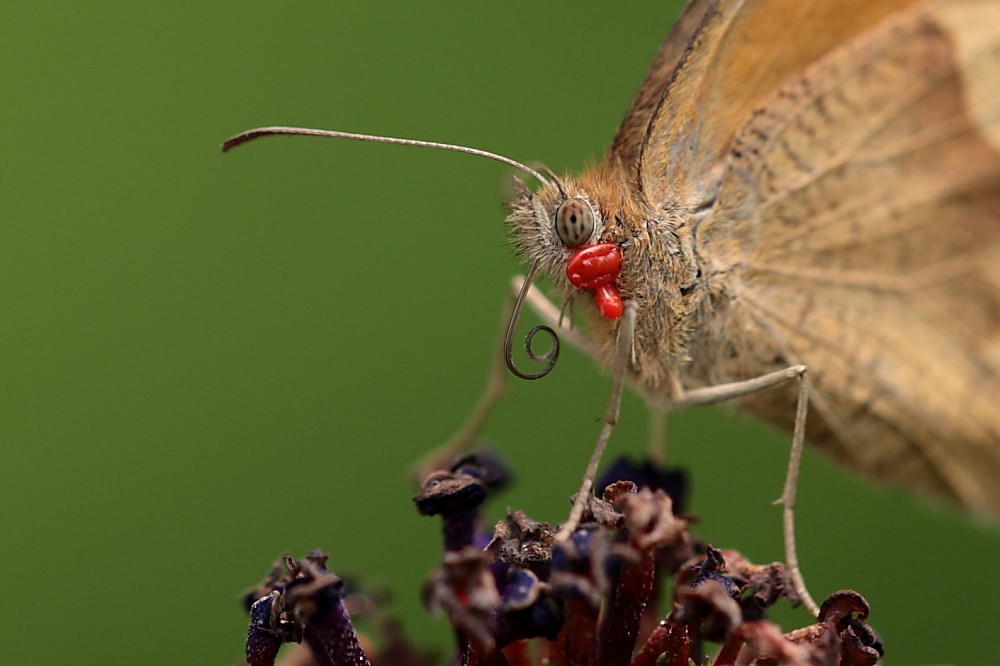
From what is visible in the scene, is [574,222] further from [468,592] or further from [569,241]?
[468,592]

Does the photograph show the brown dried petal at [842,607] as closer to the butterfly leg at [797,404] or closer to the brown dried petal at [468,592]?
the butterfly leg at [797,404]

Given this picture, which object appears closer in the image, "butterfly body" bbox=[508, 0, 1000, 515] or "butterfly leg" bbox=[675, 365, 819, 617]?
"butterfly leg" bbox=[675, 365, 819, 617]

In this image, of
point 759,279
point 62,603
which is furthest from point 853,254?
point 62,603

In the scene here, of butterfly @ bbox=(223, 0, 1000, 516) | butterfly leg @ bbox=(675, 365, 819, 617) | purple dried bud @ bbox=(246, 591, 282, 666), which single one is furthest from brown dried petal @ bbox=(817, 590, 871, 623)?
purple dried bud @ bbox=(246, 591, 282, 666)

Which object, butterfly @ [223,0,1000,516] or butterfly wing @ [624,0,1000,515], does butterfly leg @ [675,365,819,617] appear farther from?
butterfly wing @ [624,0,1000,515]

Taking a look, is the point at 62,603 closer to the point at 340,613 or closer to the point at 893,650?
the point at 340,613

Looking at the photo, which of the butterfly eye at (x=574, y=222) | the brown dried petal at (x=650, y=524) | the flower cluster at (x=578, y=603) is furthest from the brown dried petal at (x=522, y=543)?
the butterfly eye at (x=574, y=222)
